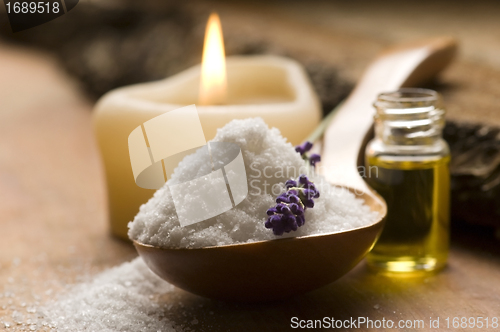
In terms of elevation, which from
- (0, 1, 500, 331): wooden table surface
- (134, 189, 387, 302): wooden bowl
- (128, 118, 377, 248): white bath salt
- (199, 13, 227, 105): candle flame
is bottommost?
(0, 1, 500, 331): wooden table surface

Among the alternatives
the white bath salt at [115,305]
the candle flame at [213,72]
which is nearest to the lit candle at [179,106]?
the candle flame at [213,72]

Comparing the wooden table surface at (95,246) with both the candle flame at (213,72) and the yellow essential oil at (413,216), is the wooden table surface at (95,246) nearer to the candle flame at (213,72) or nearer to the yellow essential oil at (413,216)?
the yellow essential oil at (413,216)

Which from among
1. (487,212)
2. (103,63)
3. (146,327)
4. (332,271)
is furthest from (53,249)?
(103,63)

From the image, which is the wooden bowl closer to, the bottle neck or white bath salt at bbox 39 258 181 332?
white bath salt at bbox 39 258 181 332

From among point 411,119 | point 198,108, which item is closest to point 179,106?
point 198,108

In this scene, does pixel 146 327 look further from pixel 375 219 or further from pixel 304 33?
pixel 304 33

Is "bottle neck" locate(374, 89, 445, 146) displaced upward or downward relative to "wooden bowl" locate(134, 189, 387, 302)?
upward

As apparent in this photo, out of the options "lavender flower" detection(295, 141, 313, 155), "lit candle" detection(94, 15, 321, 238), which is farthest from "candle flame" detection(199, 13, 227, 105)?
"lavender flower" detection(295, 141, 313, 155)
